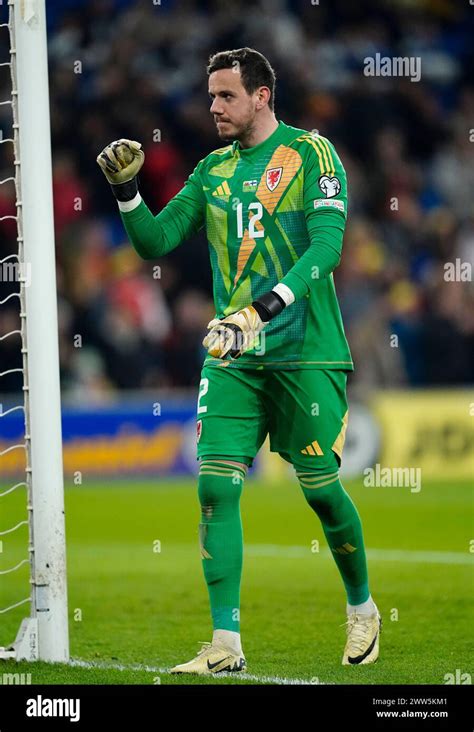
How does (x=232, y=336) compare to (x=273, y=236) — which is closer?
(x=232, y=336)

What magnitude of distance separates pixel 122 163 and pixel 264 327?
0.89 metres

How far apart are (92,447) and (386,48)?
7384 mm

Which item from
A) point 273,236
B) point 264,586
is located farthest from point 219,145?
point 273,236

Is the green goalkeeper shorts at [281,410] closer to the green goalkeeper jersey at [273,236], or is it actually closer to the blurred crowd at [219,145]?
the green goalkeeper jersey at [273,236]

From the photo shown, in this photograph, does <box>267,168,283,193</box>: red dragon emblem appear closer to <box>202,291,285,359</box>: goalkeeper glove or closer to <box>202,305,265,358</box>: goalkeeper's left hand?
<box>202,291,285,359</box>: goalkeeper glove

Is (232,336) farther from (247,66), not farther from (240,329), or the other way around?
(247,66)

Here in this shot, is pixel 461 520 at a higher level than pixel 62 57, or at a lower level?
lower

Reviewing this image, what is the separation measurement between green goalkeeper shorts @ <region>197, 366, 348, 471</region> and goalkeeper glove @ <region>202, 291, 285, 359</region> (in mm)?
463

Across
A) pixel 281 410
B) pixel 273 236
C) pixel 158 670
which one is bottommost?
pixel 158 670

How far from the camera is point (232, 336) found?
5.13m

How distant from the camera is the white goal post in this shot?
18.7 ft
